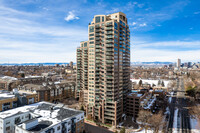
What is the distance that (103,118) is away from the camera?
208ft

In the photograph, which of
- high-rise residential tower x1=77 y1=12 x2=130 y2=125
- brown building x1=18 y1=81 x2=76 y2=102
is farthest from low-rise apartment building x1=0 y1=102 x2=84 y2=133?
brown building x1=18 y1=81 x2=76 y2=102

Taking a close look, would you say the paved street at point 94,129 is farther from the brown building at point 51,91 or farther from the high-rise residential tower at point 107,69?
the brown building at point 51,91

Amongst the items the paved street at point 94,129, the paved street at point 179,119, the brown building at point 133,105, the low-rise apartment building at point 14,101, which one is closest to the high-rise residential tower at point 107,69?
the brown building at point 133,105

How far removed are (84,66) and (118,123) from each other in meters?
43.9

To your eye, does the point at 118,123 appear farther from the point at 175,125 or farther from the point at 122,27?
the point at 122,27

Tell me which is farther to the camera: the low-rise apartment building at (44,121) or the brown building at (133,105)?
the brown building at (133,105)

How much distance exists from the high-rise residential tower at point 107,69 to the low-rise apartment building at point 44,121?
63.2 feet

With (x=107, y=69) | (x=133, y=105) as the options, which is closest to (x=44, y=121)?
(x=107, y=69)

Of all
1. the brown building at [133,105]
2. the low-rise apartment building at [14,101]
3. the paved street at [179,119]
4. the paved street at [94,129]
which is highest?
the low-rise apartment building at [14,101]

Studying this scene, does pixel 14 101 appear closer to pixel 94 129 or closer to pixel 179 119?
pixel 94 129

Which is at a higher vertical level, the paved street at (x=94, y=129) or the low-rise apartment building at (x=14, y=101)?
the low-rise apartment building at (x=14, y=101)

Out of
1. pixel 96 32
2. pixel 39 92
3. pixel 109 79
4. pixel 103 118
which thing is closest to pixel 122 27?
pixel 96 32

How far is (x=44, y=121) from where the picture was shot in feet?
133

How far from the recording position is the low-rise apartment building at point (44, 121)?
3578 centimetres
